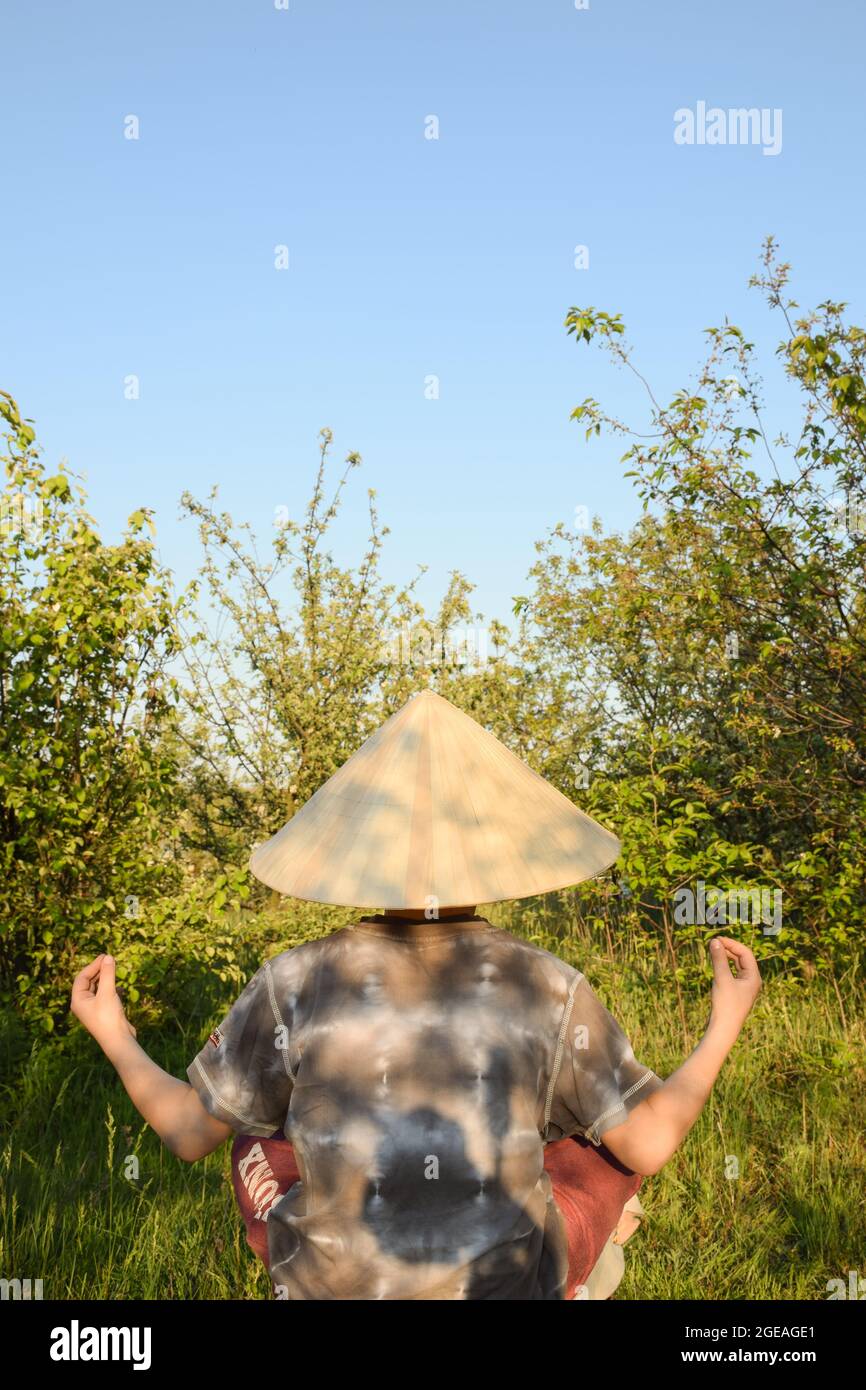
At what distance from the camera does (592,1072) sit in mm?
1949

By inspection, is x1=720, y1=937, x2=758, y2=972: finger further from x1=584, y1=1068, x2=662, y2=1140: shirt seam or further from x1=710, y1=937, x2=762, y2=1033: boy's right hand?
x1=584, y1=1068, x2=662, y2=1140: shirt seam

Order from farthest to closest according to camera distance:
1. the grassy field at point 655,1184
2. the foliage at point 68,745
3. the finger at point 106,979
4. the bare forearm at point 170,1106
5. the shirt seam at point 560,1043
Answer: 1. the foliage at point 68,745
2. the grassy field at point 655,1184
3. the finger at point 106,979
4. the bare forearm at point 170,1106
5. the shirt seam at point 560,1043

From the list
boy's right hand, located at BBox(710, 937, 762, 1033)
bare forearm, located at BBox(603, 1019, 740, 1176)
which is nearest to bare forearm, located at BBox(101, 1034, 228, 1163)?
bare forearm, located at BBox(603, 1019, 740, 1176)

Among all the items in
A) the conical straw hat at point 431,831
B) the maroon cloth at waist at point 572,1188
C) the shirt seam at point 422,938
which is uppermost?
the conical straw hat at point 431,831

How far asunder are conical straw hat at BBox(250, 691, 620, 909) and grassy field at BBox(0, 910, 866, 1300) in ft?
7.03

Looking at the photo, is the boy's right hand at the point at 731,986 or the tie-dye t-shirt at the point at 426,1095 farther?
the boy's right hand at the point at 731,986

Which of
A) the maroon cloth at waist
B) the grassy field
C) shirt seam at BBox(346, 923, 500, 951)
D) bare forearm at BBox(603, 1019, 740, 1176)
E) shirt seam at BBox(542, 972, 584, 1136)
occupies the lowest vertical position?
the grassy field

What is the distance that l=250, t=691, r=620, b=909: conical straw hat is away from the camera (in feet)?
6.60

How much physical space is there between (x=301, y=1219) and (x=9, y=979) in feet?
13.3

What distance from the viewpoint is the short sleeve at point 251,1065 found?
1.97 metres

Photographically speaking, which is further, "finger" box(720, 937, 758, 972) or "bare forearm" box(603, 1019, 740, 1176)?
"finger" box(720, 937, 758, 972)

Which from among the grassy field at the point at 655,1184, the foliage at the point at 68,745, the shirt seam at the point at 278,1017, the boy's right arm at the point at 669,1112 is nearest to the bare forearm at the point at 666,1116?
the boy's right arm at the point at 669,1112

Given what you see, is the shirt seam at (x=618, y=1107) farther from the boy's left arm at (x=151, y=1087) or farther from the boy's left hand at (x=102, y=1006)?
the boy's left hand at (x=102, y=1006)
